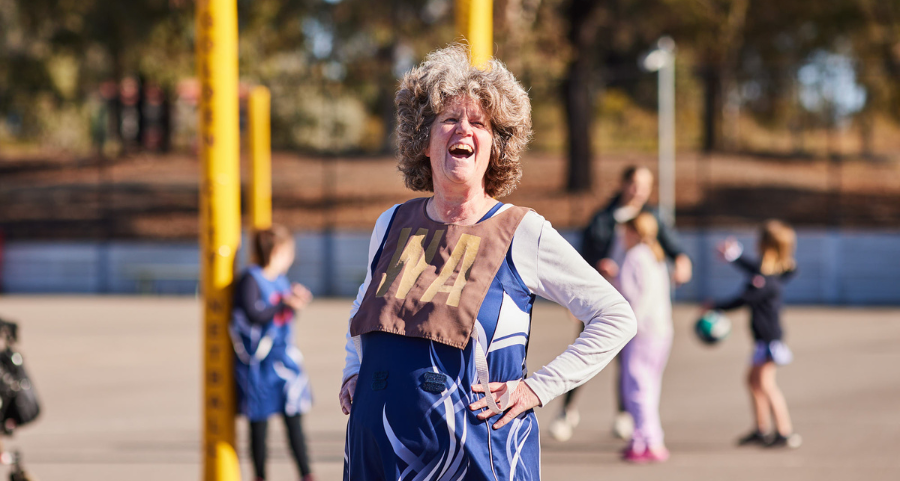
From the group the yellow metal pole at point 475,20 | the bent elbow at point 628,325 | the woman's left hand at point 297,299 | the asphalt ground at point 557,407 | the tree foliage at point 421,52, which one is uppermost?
the tree foliage at point 421,52

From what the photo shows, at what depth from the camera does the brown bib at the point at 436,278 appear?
243 centimetres

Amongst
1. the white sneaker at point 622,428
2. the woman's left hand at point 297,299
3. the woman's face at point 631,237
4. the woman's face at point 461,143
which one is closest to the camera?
the woman's face at point 461,143

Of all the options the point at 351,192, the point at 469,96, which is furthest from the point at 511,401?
the point at 351,192

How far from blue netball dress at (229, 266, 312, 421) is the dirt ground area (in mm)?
13580

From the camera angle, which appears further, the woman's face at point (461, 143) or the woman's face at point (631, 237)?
the woman's face at point (631, 237)

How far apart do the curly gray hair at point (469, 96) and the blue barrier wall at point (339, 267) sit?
14.7 meters

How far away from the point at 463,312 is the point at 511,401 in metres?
0.26

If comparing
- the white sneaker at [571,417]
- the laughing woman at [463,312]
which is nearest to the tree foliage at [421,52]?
the white sneaker at [571,417]

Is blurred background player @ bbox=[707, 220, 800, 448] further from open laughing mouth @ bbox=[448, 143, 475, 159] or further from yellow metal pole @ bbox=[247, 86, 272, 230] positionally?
open laughing mouth @ bbox=[448, 143, 475, 159]

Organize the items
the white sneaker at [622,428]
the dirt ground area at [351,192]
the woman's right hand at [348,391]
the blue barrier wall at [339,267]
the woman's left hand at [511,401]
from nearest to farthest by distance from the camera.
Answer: the woman's left hand at [511,401] < the woman's right hand at [348,391] < the white sneaker at [622,428] < the blue barrier wall at [339,267] < the dirt ground area at [351,192]

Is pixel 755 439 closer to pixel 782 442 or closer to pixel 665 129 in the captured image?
pixel 782 442

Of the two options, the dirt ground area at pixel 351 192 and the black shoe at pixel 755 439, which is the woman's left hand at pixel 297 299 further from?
the dirt ground area at pixel 351 192

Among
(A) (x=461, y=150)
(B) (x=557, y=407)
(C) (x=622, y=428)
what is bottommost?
(B) (x=557, y=407)

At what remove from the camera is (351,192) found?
2033cm
